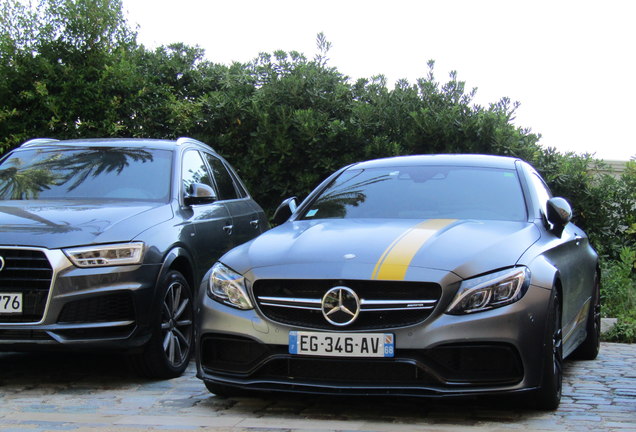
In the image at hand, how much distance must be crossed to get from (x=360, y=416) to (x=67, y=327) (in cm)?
201

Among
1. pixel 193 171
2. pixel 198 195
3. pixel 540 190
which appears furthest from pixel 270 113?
→ pixel 540 190

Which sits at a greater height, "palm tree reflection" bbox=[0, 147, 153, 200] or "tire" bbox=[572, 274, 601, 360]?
"palm tree reflection" bbox=[0, 147, 153, 200]

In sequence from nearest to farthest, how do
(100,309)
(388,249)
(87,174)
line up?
(388,249) → (100,309) → (87,174)

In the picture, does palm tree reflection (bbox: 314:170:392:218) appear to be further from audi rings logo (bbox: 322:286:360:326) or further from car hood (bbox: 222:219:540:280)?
audi rings logo (bbox: 322:286:360:326)

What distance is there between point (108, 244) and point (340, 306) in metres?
1.87

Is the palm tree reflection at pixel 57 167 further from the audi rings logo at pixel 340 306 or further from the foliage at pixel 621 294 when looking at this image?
→ the foliage at pixel 621 294

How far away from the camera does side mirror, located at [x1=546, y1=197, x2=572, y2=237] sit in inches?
246

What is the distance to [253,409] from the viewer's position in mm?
5438

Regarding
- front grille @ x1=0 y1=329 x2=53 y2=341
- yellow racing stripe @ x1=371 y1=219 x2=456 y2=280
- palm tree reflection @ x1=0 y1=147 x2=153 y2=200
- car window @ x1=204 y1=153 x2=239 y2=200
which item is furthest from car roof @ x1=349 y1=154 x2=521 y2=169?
front grille @ x1=0 y1=329 x2=53 y2=341

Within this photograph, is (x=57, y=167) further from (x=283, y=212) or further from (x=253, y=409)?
(x=253, y=409)

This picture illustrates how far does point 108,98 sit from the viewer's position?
41.0 feet

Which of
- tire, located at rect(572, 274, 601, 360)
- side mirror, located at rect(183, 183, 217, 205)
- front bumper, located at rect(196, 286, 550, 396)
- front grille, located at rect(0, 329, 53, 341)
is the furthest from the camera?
tire, located at rect(572, 274, 601, 360)

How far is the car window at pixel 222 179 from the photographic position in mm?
8547

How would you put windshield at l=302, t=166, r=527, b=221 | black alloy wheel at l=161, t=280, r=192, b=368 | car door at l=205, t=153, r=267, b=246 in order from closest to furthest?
windshield at l=302, t=166, r=527, b=221 → black alloy wheel at l=161, t=280, r=192, b=368 → car door at l=205, t=153, r=267, b=246
